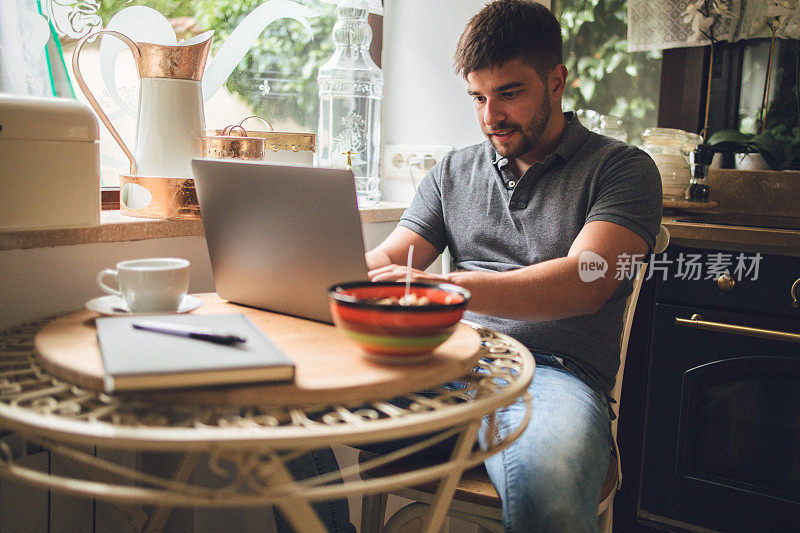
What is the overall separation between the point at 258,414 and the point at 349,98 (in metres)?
1.36

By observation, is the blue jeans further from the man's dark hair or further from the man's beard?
the man's dark hair

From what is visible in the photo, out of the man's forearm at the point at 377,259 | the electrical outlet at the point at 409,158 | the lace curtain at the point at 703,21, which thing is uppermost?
the lace curtain at the point at 703,21

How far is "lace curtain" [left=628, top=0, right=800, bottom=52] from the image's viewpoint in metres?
1.85

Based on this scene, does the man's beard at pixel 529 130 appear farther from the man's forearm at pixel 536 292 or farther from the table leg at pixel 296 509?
the table leg at pixel 296 509

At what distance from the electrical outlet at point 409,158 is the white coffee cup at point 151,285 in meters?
1.20

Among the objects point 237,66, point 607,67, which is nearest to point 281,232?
point 237,66

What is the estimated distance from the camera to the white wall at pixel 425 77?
202 cm

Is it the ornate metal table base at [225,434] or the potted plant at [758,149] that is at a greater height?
the potted plant at [758,149]

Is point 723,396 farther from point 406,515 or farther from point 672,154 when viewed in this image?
point 406,515

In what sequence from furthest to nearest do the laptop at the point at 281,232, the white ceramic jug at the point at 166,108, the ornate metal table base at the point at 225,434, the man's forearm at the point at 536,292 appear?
the white ceramic jug at the point at 166,108 → the man's forearm at the point at 536,292 → the laptop at the point at 281,232 → the ornate metal table base at the point at 225,434

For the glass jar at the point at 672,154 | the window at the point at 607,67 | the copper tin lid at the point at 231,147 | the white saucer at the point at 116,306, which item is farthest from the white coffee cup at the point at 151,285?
the window at the point at 607,67

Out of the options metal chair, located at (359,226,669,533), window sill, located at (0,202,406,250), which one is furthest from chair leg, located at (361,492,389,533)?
window sill, located at (0,202,406,250)

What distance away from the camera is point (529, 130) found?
143 cm

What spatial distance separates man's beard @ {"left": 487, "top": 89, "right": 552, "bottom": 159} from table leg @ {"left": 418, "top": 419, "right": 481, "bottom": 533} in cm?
81
